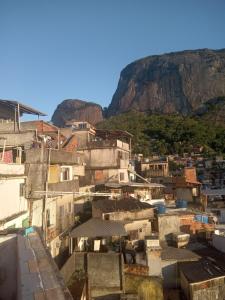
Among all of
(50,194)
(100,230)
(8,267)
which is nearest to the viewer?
(8,267)

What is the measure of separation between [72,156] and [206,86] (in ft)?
413

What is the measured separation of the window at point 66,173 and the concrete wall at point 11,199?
5356mm

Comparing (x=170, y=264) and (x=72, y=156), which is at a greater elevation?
(x=72, y=156)

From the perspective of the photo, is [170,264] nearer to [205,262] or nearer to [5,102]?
[205,262]

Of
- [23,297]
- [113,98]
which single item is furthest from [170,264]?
[113,98]

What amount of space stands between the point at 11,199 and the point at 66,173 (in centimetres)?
787

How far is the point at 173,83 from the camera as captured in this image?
13712cm

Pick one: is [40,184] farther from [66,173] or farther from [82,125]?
[82,125]

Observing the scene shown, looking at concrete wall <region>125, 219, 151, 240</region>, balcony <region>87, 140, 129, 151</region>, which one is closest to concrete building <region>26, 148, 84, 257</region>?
concrete wall <region>125, 219, 151, 240</region>

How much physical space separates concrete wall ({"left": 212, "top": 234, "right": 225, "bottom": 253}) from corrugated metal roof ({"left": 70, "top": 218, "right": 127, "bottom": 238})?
7.01 metres

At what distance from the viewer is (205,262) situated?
17.0 metres

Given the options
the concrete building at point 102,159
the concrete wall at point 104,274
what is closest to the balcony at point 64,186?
the concrete wall at point 104,274

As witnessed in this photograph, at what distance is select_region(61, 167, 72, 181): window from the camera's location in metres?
21.5

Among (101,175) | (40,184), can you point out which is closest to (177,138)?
(101,175)
